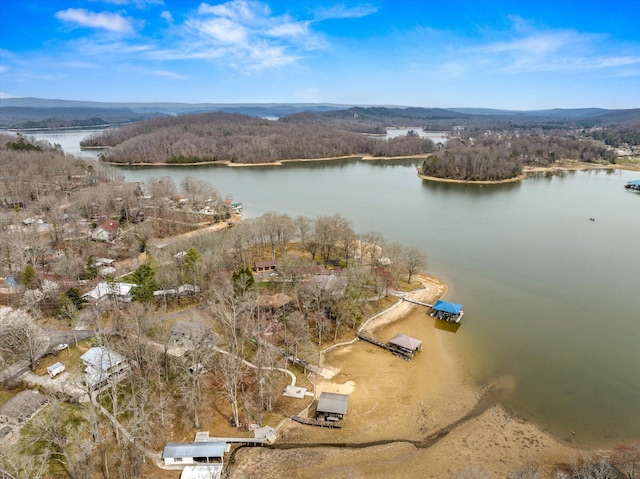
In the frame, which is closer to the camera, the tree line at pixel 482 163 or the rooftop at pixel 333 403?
the rooftop at pixel 333 403

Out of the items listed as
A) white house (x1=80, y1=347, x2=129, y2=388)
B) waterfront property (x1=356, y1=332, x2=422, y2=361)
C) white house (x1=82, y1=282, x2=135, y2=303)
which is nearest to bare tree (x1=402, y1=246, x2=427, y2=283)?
waterfront property (x1=356, y1=332, x2=422, y2=361)

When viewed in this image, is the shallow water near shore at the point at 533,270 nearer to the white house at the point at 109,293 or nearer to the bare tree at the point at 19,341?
the white house at the point at 109,293

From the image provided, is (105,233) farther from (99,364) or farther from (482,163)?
(482,163)

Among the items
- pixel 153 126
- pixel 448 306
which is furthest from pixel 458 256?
pixel 153 126

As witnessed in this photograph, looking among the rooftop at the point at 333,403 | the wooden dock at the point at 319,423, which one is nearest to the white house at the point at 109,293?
the wooden dock at the point at 319,423

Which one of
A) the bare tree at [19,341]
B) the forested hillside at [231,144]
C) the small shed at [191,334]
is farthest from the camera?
the forested hillside at [231,144]

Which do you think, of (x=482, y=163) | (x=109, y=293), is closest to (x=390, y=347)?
(x=109, y=293)
